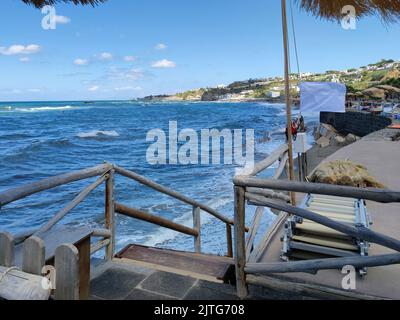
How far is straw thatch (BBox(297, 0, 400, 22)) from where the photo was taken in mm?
2485

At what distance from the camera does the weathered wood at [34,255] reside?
1.57m

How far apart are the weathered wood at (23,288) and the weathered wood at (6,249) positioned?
87mm

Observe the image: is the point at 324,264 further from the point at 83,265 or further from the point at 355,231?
the point at 83,265

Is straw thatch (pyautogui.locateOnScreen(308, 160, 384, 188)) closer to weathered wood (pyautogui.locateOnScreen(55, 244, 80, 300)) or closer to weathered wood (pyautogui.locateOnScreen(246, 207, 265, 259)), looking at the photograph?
weathered wood (pyautogui.locateOnScreen(246, 207, 265, 259))

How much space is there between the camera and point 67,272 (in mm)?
1648

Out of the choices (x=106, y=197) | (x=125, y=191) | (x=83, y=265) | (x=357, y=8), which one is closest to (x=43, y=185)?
(x=83, y=265)

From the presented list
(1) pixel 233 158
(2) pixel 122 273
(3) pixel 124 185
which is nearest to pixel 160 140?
(1) pixel 233 158

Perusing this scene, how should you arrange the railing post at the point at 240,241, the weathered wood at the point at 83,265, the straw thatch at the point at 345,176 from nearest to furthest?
the weathered wood at the point at 83,265 < the railing post at the point at 240,241 < the straw thatch at the point at 345,176

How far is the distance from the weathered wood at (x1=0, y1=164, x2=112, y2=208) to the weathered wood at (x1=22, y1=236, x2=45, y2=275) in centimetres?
41

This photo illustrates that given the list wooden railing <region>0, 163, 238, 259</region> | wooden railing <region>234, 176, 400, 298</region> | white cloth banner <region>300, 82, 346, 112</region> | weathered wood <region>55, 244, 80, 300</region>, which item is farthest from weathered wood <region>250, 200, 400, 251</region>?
white cloth banner <region>300, 82, 346, 112</region>

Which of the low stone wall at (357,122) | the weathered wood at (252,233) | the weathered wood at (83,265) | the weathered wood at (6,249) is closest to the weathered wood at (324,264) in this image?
the weathered wood at (252,233)

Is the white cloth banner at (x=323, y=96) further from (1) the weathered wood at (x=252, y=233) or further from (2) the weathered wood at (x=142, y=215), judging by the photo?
(2) the weathered wood at (x=142, y=215)
